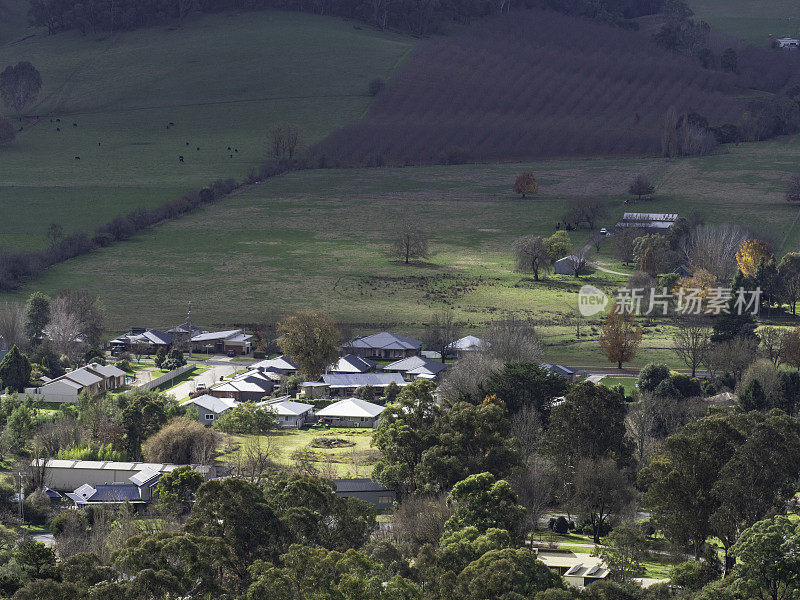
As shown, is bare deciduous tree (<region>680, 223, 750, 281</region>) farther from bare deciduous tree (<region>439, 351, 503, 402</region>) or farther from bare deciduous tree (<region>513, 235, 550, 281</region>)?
bare deciduous tree (<region>439, 351, 503, 402</region>)

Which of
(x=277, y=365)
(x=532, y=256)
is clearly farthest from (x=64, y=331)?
(x=532, y=256)

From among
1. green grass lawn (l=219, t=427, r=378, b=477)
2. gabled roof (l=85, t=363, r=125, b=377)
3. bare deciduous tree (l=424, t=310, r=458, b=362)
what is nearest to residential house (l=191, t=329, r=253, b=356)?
gabled roof (l=85, t=363, r=125, b=377)

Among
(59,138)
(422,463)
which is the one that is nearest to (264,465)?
(422,463)

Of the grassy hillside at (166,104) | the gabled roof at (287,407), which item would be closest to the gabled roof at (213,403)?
the gabled roof at (287,407)

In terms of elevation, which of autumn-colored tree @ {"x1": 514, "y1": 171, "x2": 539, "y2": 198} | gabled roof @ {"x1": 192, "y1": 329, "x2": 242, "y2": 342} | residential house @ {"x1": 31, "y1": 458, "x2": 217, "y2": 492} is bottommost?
gabled roof @ {"x1": 192, "y1": 329, "x2": 242, "y2": 342}

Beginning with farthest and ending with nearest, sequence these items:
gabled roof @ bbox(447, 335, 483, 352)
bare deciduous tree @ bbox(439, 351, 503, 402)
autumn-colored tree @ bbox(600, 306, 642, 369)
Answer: gabled roof @ bbox(447, 335, 483, 352) → autumn-colored tree @ bbox(600, 306, 642, 369) → bare deciduous tree @ bbox(439, 351, 503, 402)

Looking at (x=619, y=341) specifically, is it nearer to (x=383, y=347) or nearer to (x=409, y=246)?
(x=383, y=347)

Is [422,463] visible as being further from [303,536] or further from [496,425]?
Result: [303,536]
